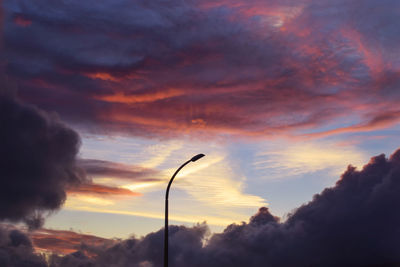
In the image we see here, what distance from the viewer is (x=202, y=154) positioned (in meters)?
21.8

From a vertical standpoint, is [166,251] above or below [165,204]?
below

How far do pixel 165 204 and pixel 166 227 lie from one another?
1.28 m

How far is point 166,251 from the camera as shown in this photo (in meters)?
21.9

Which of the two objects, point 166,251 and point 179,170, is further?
point 179,170

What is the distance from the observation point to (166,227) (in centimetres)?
2273

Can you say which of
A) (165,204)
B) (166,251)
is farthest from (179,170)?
(166,251)

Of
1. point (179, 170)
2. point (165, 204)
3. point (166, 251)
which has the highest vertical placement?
point (179, 170)

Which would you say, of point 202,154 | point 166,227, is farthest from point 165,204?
point 202,154

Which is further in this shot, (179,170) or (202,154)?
(179,170)

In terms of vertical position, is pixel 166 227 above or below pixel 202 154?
below

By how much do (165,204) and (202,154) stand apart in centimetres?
385

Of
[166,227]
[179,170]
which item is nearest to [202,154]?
[179,170]

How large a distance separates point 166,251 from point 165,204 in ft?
8.64

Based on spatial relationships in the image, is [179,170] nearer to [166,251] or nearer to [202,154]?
[202,154]
